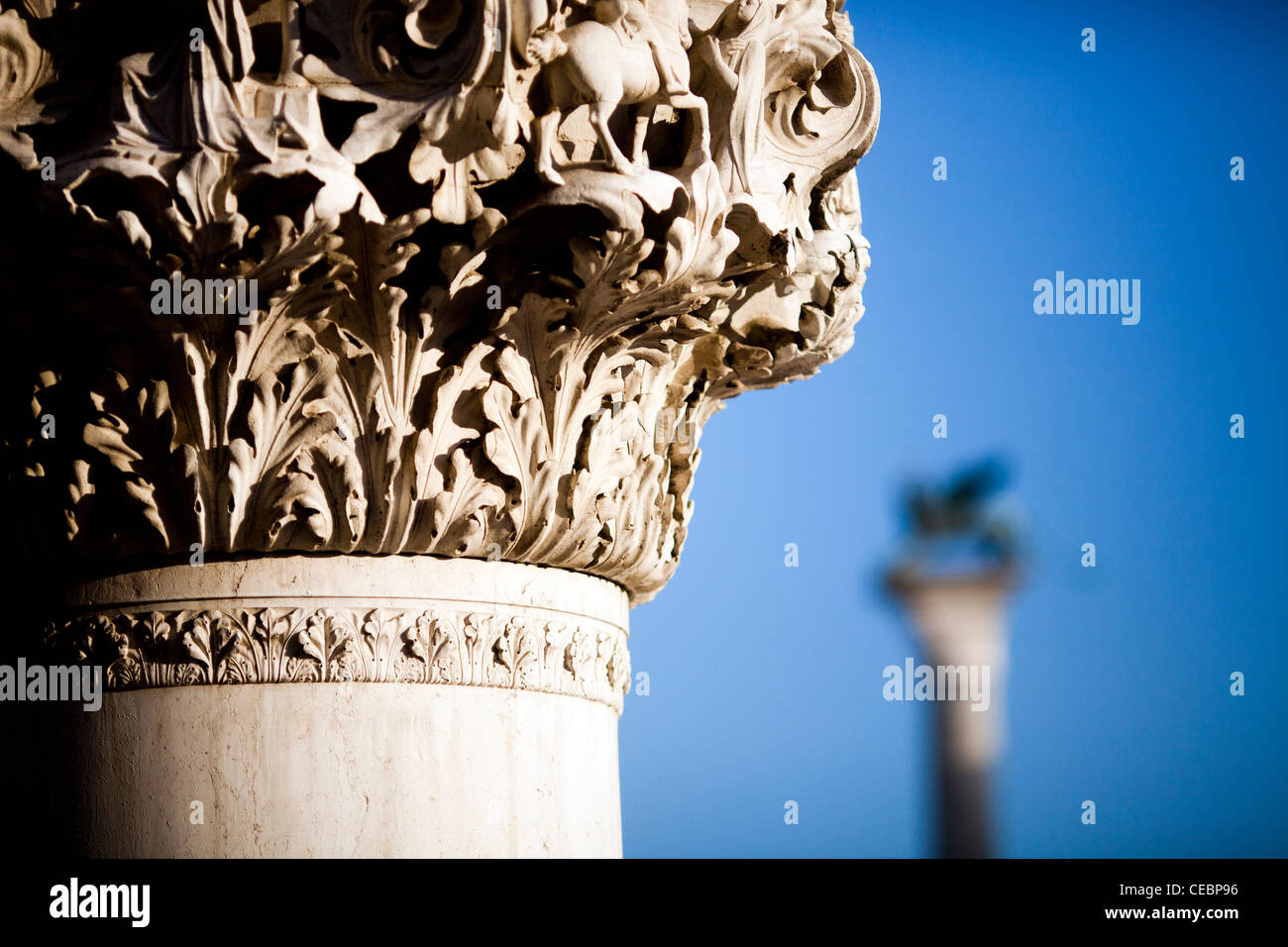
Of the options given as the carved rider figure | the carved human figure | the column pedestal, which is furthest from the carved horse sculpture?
the column pedestal

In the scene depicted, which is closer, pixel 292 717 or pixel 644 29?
pixel 644 29

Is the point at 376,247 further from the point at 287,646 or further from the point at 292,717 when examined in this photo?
the point at 292,717

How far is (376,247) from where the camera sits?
6.68m

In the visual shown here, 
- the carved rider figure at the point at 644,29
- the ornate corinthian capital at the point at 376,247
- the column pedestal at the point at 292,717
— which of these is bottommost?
the column pedestal at the point at 292,717

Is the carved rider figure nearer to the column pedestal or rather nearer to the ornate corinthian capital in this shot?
the ornate corinthian capital

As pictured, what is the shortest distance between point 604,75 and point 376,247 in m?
1.15

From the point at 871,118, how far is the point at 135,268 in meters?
3.48

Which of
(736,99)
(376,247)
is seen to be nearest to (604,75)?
(736,99)

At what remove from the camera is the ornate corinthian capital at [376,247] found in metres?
6.36

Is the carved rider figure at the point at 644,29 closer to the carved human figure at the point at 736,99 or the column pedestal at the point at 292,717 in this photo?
the carved human figure at the point at 736,99

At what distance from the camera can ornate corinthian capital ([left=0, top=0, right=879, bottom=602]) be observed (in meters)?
6.36

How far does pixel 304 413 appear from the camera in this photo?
6.96m

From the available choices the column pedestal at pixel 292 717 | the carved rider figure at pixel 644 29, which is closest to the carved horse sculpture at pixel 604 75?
the carved rider figure at pixel 644 29

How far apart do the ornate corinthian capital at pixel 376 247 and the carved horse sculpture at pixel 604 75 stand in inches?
0.5
